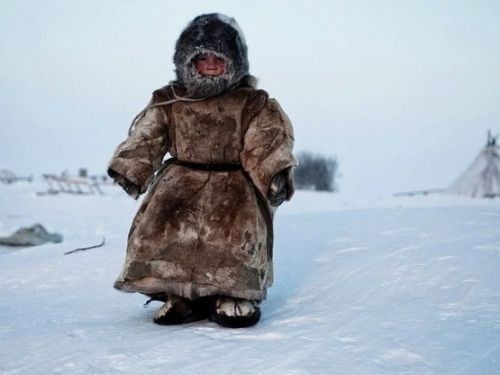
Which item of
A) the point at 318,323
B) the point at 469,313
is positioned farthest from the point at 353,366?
the point at 469,313

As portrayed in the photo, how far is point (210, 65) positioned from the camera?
7.14 feet

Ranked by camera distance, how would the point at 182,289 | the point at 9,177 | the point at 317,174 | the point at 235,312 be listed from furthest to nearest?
the point at 317,174, the point at 9,177, the point at 182,289, the point at 235,312

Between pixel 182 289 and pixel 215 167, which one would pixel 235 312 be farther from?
pixel 215 167

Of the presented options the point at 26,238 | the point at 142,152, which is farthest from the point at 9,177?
the point at 142,152

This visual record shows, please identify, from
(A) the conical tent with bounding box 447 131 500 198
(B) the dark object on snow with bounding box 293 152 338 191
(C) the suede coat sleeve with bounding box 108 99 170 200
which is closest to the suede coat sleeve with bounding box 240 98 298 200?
(C) the suede coat sleeve with bounding box 108 99 170 200

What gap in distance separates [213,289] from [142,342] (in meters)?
0.38

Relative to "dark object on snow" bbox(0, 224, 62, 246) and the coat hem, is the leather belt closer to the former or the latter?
the coat hem

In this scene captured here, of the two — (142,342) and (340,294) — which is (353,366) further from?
(340,294)

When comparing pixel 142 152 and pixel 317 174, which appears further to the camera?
pixel 317 174

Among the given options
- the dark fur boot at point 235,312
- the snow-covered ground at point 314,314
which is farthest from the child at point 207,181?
the snow-covered ground at point 314,314

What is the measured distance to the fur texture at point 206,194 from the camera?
6.38 feet

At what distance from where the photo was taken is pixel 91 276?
3.05 meters

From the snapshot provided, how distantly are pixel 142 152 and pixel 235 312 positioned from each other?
2.48ft

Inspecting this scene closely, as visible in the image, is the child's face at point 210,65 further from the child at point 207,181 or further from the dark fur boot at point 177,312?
the dark fur boot at point 177,312
